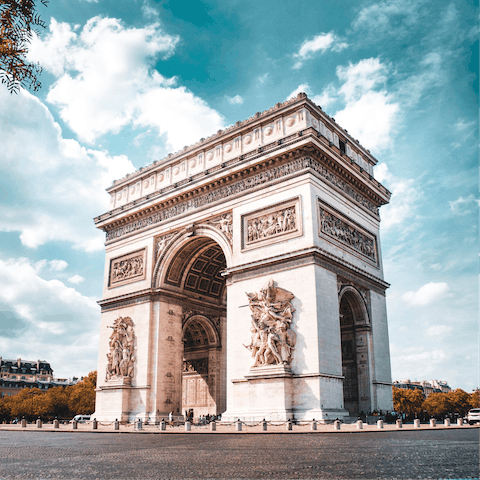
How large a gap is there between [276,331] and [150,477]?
16198 millimetres

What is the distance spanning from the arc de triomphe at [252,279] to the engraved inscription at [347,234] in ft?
0.31

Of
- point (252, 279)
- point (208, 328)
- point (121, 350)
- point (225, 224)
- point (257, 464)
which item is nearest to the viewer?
point (257, 464)

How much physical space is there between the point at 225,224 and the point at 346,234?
20.1ft

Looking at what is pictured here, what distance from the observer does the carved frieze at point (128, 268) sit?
29844 mm

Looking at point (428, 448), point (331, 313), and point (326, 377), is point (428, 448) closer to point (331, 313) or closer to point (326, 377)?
point (326, 377)

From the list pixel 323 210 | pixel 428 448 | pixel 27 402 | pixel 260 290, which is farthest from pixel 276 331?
pixel 27 402

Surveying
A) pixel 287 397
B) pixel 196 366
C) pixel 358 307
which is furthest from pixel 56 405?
pixel 287 397

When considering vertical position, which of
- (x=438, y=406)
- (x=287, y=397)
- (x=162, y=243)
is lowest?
(x=438, y=406)

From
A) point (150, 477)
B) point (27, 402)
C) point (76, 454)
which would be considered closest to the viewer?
point (150, 477)

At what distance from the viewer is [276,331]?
22.1m

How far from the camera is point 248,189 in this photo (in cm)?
2552

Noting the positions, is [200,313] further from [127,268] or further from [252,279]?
[252,279]

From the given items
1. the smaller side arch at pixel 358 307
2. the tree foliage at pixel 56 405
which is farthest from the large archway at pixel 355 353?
the tree foliage at pixel 56 405

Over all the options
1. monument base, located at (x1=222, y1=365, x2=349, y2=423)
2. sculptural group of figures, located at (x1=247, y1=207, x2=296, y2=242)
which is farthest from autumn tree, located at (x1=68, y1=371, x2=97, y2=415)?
sculptural group of figures, located at (x1=247, y1=207, x2=296, y2=242)
